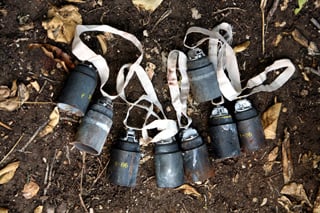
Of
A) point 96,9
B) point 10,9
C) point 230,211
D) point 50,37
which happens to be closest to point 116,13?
point 96,9

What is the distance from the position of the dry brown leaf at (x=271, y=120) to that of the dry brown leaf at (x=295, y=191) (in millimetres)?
284

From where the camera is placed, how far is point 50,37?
107 inches

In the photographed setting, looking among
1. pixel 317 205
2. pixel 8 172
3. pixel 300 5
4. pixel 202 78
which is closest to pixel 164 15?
pixel 202 78

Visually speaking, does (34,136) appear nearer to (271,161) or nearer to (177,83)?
(177,83)

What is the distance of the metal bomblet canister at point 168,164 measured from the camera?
2.68m

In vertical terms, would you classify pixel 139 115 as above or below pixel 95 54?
below

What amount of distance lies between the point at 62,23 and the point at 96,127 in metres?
0.56

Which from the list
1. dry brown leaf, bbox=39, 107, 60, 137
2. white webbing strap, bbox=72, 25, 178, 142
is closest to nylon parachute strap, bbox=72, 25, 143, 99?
white webbing strap, bbox=72, 25, 178, 142

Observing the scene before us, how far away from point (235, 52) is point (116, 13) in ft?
2.18

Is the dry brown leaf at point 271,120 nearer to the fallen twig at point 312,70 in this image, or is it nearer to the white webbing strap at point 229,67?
the white webbing strap at point 229,67

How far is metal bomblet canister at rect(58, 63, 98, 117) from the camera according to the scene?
8.50 ft

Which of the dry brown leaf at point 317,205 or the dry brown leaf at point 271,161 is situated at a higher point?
the dry brown leaf at point 271,161

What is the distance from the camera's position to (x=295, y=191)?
2945 mm

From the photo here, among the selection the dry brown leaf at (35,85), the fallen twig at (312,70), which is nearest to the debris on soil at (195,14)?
the fallen twig at (312,70)
